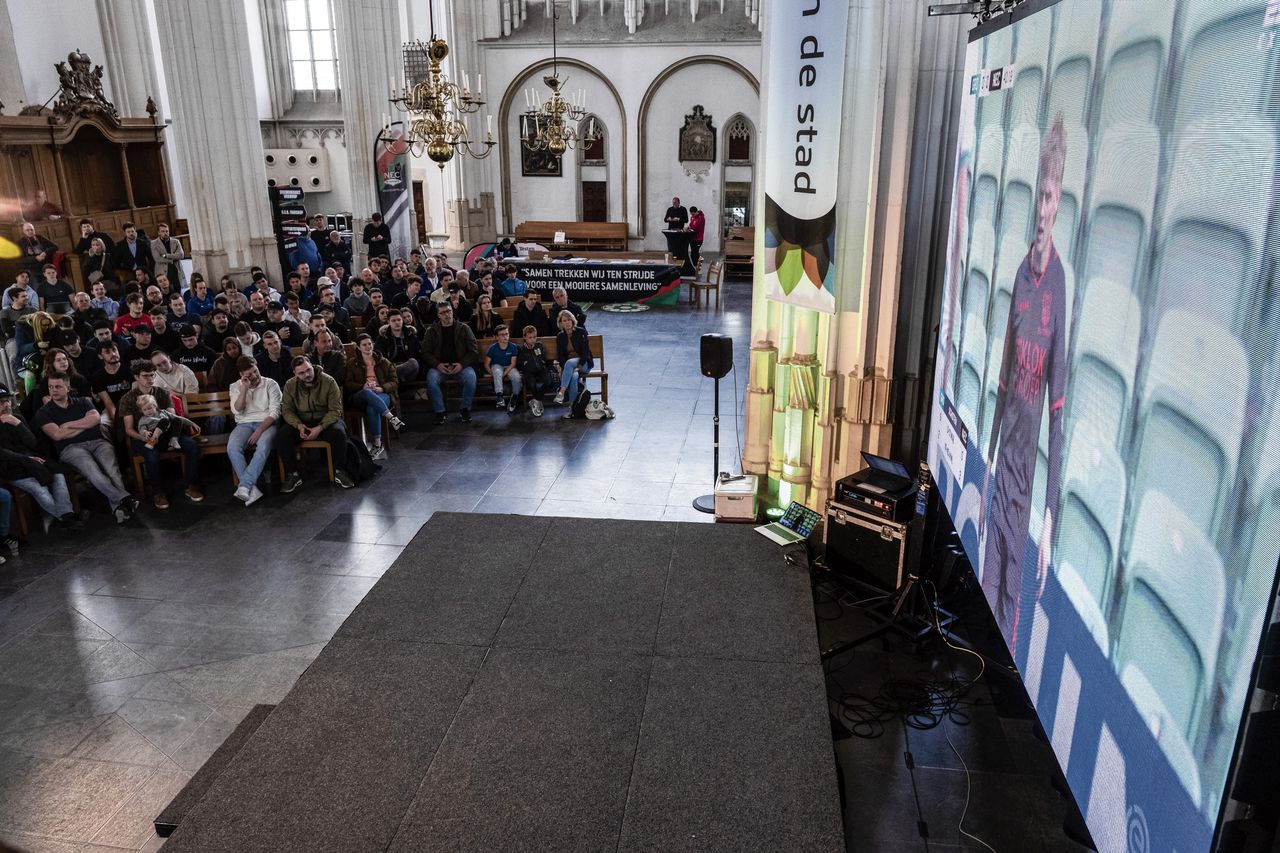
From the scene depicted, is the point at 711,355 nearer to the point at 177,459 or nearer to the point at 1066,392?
the point at 1066,392

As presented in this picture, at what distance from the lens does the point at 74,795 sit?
3861 millimetres

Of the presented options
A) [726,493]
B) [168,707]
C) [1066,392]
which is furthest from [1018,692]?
[168,707]

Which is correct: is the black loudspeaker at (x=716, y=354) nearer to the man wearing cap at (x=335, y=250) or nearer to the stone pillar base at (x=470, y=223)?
the man wearing cap at (x=335, y=250)

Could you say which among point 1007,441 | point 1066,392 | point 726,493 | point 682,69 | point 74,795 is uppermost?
point 682,69

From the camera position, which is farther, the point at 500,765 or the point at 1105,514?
the point at 500,765

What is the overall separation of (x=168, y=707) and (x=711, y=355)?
3757 mm

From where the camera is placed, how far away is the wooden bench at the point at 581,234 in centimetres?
1970

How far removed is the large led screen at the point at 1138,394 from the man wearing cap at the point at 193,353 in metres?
6.79

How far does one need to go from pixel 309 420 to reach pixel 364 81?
9.17 meters

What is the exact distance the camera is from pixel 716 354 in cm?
611

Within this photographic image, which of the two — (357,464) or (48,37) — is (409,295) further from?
(48,37)

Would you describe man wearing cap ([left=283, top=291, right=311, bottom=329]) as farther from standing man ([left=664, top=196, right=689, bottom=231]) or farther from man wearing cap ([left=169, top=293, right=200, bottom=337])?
standing man ([left=664, top=196, right=689, bottom=231])

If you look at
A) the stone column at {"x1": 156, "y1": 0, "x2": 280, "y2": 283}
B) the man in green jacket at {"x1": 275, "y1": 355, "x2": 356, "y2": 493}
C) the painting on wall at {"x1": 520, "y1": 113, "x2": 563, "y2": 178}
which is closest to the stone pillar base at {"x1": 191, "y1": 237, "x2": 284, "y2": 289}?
the stone column at {"x1": 156, "y1": 0, "x2": 280, "y2": 283}

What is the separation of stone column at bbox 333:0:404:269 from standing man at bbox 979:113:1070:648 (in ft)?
41.4
